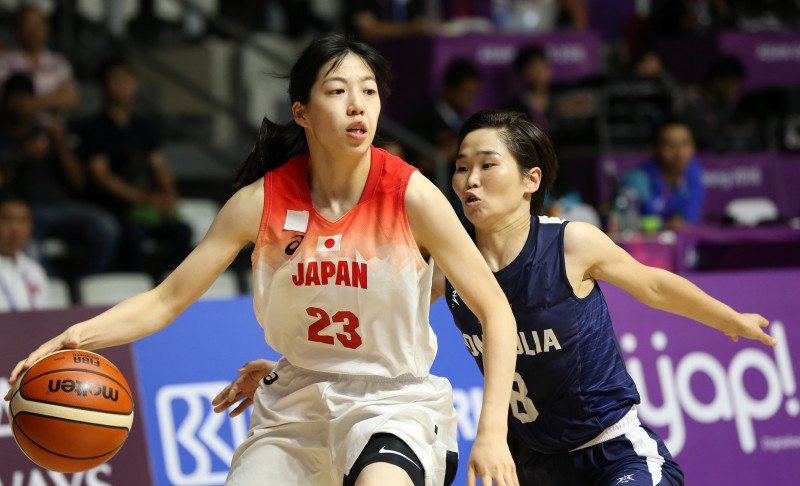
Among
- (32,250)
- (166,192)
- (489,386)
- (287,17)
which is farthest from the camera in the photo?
(287,17)

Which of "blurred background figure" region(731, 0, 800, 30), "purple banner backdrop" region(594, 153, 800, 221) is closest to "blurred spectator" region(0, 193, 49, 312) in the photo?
"purple banner backdrop" region(594, 153, 800, 221)

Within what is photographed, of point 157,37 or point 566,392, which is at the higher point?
point 157,37

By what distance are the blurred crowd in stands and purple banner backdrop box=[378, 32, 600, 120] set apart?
0.39 ft

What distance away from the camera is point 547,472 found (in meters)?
3.72

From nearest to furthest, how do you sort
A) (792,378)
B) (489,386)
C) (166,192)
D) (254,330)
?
(489,386), (254,330), (792,378), (166,192)

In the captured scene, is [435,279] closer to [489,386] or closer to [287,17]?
[489,386]

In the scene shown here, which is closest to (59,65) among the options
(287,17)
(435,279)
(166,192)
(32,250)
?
(166,192)

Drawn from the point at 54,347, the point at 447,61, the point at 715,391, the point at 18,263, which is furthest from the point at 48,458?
the point at 447,61

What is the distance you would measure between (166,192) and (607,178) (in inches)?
144

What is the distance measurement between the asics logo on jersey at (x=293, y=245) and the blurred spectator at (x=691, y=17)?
917 cm

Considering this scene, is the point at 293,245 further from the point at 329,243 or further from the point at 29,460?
the point at 29,460

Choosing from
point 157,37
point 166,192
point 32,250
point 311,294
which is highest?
point 157,37

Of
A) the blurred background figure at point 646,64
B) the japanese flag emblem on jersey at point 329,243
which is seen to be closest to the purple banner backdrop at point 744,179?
the blurred background figure at point 646,64

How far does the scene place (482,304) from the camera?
9.88 ft
